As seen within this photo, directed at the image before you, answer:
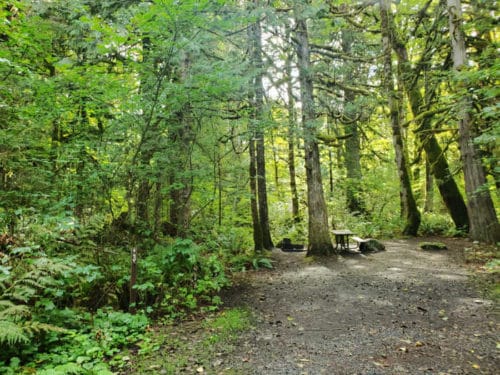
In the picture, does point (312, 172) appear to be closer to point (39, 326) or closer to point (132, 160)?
point (132, 160)

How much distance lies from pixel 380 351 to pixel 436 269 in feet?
15.3

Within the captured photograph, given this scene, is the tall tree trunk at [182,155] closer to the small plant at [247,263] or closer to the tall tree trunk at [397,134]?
the small plant at [247,263]

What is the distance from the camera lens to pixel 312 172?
9375 millimetres

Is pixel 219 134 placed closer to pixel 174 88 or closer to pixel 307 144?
pixel 174 88

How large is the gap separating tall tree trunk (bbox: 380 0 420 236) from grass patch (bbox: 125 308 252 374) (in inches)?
379

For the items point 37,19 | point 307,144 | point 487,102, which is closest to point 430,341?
point 307,144

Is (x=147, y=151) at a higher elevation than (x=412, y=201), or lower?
higher

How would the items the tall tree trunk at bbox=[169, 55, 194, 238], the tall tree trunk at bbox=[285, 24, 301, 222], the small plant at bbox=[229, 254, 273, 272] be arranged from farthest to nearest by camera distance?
the tall tree trunk at bbox=[285, 24, 301, 222]
the small plant at bbox=[229, 254, 273, 272]
the tall tree trunk at bbox=[169, 55, 194, 238]

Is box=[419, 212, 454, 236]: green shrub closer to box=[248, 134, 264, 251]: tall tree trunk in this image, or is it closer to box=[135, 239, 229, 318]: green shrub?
box=[248, 134, 264, 251]: tall tree trunk

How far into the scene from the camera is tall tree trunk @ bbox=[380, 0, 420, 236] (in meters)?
11.0

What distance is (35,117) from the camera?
5.04 meters

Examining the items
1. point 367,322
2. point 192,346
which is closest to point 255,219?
point 367,322

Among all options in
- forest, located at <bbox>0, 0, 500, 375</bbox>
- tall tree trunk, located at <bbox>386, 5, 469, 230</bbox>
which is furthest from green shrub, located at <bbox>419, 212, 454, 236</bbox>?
forest, located at <bbox>0, 0, 500, 375</bbox>

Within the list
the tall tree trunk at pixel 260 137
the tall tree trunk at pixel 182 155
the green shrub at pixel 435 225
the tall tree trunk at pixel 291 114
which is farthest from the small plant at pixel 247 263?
the green shrub at pixel 435 225
